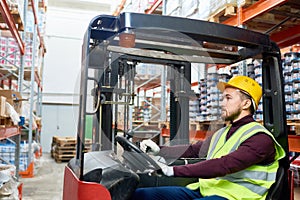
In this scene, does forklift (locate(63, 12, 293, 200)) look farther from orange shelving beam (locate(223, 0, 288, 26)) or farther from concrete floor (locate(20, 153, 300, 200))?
concrete floor (locate(20, 153, 300, 200))

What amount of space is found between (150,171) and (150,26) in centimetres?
84

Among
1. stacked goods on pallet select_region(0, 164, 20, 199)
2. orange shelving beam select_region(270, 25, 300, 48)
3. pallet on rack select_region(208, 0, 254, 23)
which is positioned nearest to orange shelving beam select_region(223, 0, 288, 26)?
pallet on rack select_region(208, 0, 254, 23)

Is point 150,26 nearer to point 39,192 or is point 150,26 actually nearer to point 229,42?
point 229,42

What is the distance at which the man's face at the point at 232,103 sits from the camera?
7.75 ft

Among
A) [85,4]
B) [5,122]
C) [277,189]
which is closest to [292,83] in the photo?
[277,189]

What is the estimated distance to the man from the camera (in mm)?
1988

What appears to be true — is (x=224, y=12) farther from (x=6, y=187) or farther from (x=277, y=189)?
(x=6, y=187)

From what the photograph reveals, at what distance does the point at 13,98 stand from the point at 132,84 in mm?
2215

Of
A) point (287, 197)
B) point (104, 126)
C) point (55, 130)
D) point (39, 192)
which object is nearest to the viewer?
point (287, 197)

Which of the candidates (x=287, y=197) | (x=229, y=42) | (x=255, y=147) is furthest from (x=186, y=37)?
(x=287, y=197)

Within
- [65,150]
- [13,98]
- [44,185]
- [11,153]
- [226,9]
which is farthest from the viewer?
[65,150]

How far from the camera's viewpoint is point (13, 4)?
4719 millimetres

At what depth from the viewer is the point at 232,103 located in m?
2.38

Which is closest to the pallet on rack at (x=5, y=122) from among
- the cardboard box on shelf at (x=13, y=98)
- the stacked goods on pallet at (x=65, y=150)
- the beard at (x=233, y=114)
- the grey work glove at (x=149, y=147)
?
the cardboard box on shelf at (x=13, y=98)
